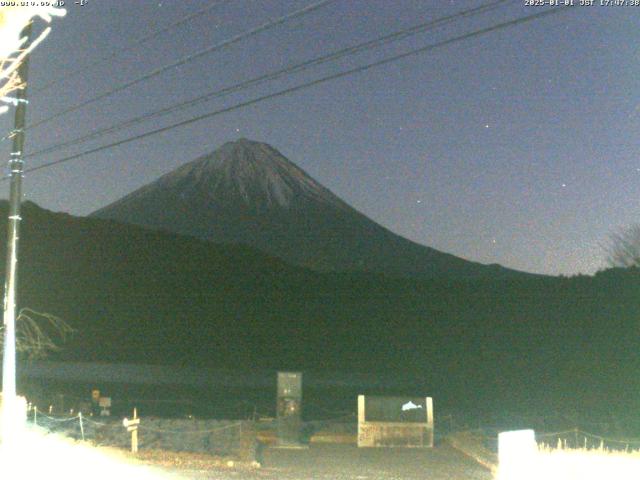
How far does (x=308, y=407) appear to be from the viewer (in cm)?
4053

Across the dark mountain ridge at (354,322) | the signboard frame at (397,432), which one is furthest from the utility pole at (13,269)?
the dark mountain ridge at (354,322)

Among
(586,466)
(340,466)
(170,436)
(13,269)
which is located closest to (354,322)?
(170,436)

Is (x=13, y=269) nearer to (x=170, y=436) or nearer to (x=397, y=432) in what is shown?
(x=170, y=436)

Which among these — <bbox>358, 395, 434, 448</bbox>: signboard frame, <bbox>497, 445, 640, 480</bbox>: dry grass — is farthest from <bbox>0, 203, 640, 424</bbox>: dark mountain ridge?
<bbox>497, 445, 640, 480</bbox>: dry grass

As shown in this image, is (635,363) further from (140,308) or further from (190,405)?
(140,308)

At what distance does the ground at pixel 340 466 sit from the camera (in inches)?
632

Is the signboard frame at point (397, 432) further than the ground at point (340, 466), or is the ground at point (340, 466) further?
the signboard frame at point (397, 432)

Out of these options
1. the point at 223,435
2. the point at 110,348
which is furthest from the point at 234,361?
the point at 223,435

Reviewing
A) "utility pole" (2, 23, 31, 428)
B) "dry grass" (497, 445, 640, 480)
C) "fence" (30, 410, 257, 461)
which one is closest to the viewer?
"dry grass" (497, 445, 640, 480)

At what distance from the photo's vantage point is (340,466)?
18.1m

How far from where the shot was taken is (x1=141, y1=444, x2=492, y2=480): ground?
632 inches

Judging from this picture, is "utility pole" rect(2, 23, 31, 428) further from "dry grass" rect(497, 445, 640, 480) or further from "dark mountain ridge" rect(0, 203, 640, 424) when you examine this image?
"dark mountain ridge" rect(0, 203, 640, 424)

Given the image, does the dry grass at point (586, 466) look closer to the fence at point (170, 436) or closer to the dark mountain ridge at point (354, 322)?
the fence at point (170, 436)

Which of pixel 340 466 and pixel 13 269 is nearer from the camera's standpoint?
pixel 13 269
